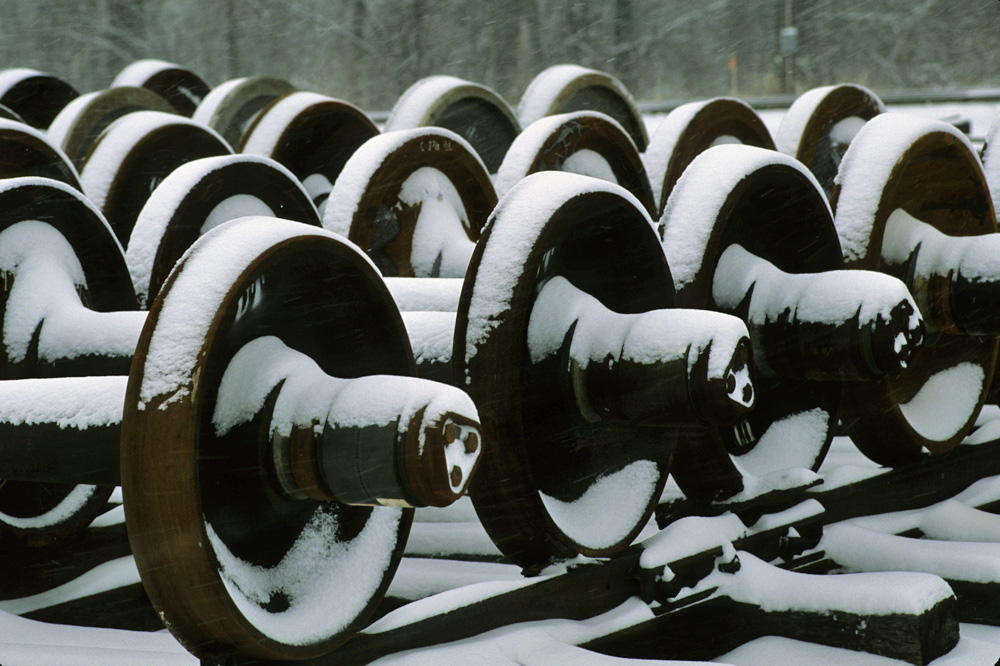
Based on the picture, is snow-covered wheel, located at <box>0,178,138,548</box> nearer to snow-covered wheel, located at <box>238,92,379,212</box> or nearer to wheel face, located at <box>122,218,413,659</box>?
wheel face, located at <box>122,218,413,659</box>

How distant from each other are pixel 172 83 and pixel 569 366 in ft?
16.3

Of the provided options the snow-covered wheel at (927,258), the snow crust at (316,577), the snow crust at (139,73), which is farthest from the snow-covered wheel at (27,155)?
the snow crust at (139,73)

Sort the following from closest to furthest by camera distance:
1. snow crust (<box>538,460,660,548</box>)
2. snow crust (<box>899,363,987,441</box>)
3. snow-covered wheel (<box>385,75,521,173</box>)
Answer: snow crust (<box>538,460,660,548</box>) → snow crust (<box>899,363,987,441</box>) → snow-covered wheel (<box>385,75,521,173</box>)

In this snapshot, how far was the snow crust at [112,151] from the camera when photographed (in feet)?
10.0

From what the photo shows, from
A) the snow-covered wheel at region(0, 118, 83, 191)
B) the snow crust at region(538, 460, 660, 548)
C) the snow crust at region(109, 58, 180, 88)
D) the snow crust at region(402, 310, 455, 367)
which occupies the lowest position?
the snow crust at region(538, 460, 660, 548)

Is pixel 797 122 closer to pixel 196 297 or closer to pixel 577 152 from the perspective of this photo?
pixel 577 152

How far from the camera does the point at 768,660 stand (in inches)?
73.4

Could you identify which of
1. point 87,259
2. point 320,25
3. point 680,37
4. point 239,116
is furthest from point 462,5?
point 87,259

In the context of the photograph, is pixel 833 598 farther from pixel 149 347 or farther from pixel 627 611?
pixel 149 347

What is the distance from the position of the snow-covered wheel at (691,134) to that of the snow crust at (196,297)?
215 centimetres

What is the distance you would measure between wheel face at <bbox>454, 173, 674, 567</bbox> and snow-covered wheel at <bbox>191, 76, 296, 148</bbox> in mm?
3260

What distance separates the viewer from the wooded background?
9438 mm

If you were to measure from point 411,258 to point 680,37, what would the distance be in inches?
307

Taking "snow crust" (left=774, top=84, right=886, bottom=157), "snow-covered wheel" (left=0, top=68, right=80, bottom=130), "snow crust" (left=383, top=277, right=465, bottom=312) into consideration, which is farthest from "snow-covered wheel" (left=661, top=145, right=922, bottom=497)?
"snow-covered wheel" (left=0, top=68, right=80, bottom=130)
